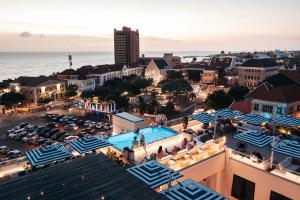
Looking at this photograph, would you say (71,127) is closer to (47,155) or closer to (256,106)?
(256,106)

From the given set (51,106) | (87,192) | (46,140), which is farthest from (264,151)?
(51,106)

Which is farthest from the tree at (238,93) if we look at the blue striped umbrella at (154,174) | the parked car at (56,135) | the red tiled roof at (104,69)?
the blue striped umbrella at (154,174)

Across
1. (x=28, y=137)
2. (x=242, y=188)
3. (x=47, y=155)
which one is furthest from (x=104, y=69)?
(x=242, y=188)

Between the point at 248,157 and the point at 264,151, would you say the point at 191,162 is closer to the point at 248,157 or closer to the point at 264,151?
the point at 248,157

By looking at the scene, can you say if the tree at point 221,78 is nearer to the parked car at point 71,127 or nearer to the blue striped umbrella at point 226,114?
the parked car at point 71,127

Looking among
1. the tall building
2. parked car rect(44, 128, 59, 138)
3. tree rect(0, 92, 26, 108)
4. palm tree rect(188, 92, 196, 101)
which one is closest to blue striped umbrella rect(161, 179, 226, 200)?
parked car rect(44, 128, 59, 138)
